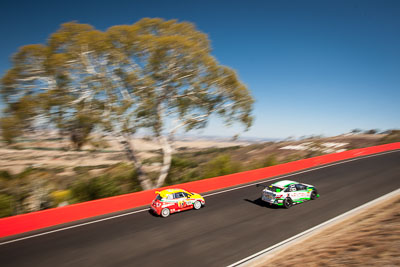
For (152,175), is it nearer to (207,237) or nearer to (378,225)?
(207,237)

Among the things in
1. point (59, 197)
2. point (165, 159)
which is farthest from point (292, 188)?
point (59, 197)

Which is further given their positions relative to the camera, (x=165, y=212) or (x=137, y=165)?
(x=137, y=165)

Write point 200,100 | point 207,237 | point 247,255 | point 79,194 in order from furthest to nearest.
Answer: point 200,100, point 79,194, point 207,237, point 247,255

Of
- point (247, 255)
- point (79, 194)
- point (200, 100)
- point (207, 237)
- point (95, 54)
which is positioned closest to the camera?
point (247, 255)

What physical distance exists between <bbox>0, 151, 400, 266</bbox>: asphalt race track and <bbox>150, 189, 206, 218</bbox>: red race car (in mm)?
326

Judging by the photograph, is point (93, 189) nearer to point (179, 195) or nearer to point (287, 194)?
point (179, 195)

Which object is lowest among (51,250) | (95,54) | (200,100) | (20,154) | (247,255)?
(247,255)

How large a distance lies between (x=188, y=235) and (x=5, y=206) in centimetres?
991

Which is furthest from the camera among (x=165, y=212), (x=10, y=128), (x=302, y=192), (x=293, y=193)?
(x=10, y=128)

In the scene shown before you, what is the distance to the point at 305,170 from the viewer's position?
21.9 m

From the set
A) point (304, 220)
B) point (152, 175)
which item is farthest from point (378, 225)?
point (152, 175)

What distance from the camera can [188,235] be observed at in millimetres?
9469

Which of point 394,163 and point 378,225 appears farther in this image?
point 394,163

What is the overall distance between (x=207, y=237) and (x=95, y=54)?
14024 mm
